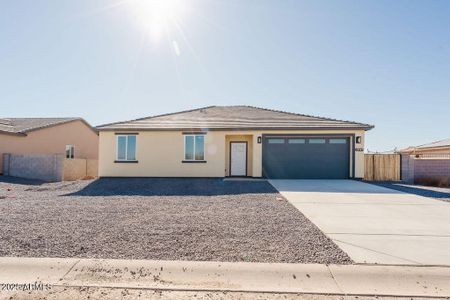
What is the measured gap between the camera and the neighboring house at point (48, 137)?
1867 centimetres

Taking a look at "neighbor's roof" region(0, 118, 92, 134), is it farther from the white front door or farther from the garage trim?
the garage trim

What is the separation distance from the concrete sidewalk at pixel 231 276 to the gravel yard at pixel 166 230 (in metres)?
0.24

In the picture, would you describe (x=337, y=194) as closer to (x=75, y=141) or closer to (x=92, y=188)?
(x=92, y=188)

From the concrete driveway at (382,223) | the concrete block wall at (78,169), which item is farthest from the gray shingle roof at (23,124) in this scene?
the concrete driveway at (382,223)

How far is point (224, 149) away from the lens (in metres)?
14.6

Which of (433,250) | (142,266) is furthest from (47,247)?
(433,250)

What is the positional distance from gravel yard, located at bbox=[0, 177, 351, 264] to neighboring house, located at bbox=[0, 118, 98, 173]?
1239cm

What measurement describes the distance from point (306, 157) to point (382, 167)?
16.3ft

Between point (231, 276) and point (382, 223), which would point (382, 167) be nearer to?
point (382, 223)

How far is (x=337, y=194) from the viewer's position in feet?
32.3

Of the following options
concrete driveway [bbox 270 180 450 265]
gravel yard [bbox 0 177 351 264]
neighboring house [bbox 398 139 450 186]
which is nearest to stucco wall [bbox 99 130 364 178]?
concrete driveway [bbox 270 180 450 265]

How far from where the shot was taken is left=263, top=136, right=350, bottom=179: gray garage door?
1439cm

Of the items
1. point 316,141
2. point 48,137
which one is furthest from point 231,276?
point 48,137

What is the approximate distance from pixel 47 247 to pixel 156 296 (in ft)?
8.56
